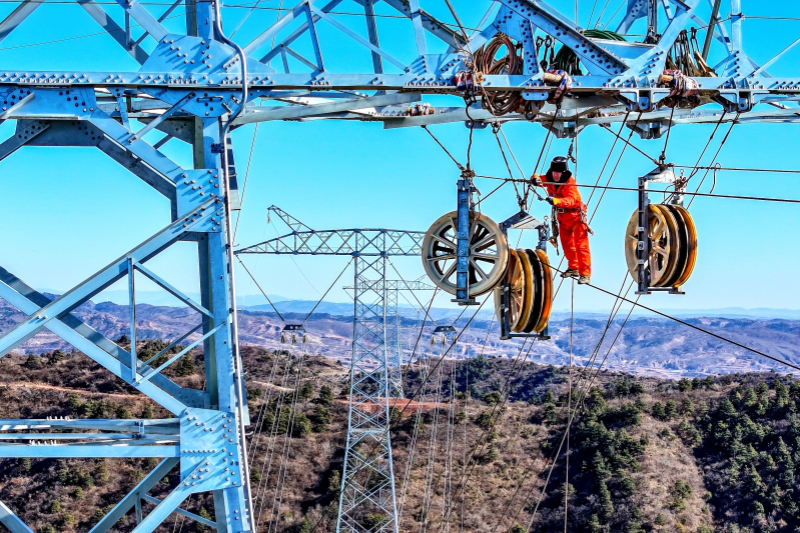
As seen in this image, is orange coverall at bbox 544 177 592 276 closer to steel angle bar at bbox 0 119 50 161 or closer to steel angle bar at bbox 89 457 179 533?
steel angle bar at bbox 89 457 179 533

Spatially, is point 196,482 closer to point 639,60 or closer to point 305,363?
point 639,60

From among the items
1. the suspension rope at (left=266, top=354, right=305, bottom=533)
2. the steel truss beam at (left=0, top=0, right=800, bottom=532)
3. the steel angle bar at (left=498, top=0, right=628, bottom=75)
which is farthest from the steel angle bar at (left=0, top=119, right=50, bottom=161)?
the suspension rope at (left=266, top=354, right=305, bottom=533)

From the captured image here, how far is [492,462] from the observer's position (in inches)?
2045

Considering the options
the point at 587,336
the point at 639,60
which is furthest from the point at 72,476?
the point at 587,336

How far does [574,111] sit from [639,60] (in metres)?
3.39

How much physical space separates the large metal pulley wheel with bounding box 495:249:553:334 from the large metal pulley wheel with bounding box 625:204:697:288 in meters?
1.09

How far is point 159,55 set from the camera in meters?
9.33

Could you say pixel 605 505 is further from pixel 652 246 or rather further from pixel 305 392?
pixel 652 246

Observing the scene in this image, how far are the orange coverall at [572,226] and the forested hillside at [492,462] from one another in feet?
91.6

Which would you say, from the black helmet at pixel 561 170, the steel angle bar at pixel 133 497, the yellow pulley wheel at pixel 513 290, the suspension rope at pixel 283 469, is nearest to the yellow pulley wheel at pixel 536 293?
the yellow pulley wheel at pixel 513 290

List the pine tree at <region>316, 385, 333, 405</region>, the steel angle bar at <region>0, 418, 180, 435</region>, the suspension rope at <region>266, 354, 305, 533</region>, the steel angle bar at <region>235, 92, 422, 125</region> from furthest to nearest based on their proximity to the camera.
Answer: the pine tree at <region>316, 385, 333, 405</region>
the suspension rope at <region>266, 354, 305, 533</region>
the steel angle bar at <region>235, 92, 422, 125</region>
the steel angle bar at <region>0, 418, 180, 435</region>

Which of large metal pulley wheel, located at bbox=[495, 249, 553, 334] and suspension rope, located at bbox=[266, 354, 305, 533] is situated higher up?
large metal pulley wheel, located at bbox=[495, 249, 553, 334]

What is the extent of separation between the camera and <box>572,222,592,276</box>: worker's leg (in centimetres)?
1209

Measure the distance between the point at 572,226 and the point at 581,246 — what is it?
26 cm
